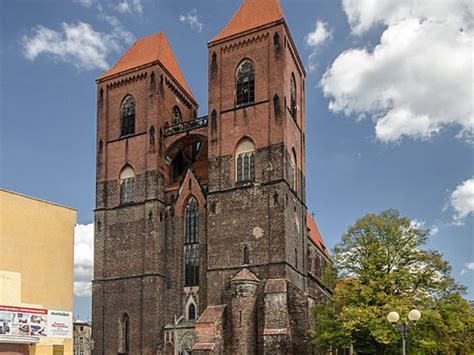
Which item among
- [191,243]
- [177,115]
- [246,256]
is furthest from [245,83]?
[246,256]

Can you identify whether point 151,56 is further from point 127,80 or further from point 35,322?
point 35,322

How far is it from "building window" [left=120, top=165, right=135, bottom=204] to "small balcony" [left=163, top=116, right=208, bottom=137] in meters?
3.79

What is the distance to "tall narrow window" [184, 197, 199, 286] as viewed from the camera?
40281 mm

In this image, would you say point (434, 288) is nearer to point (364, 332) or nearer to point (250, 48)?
point (364, 332)

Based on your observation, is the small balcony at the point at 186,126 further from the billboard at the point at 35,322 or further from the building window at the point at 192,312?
the billboard at the point at 35,322

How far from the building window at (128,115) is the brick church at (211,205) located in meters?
0.09

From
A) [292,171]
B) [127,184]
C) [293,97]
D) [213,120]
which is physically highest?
[293,97]

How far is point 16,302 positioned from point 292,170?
19.9 meters

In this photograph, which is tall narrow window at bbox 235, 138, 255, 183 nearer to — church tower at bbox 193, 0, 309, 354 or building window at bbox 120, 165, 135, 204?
church tower at bbox 193, 0, 309, 354

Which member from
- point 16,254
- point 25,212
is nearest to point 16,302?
point 16,254

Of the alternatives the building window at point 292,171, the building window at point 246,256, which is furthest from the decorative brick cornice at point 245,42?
the building window at point 246,256

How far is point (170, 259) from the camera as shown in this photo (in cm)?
4109

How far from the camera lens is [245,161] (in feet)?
130

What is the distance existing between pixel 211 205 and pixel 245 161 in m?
3.64
